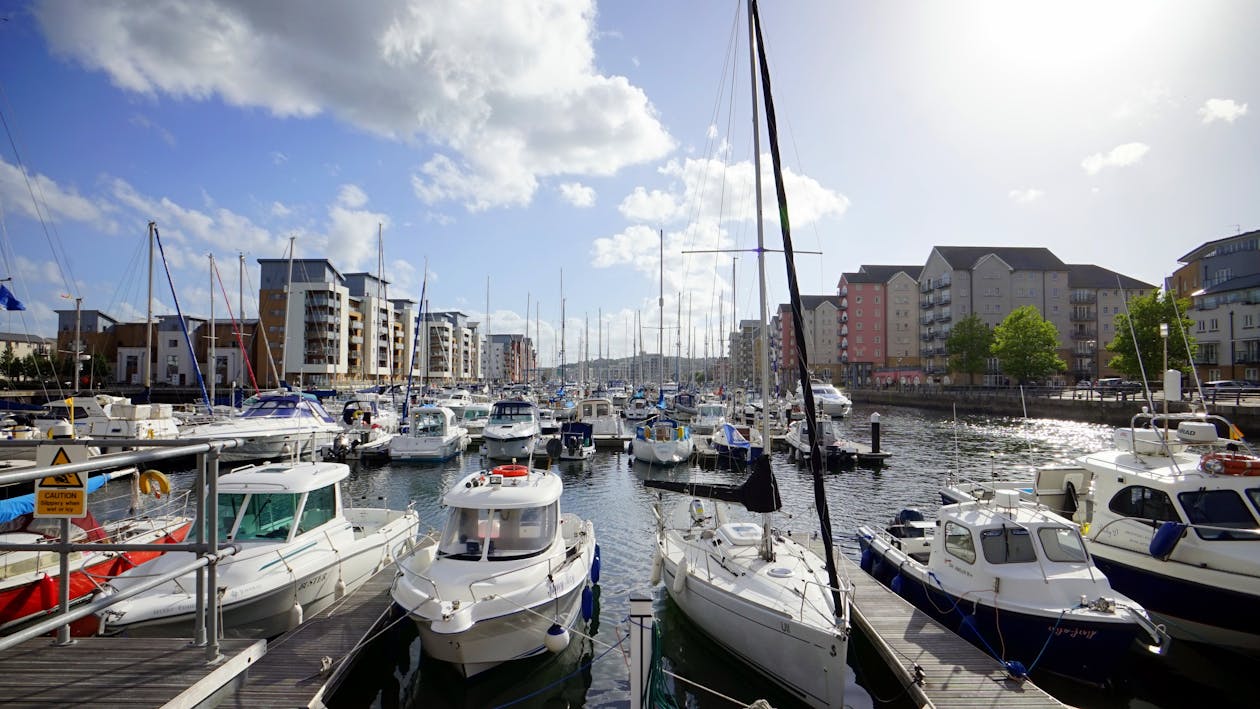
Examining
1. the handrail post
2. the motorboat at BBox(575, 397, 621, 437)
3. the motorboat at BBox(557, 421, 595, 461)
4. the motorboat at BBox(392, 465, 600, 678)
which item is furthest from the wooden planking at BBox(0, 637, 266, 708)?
the motorboat at BBox(575, 397, 621, 437)

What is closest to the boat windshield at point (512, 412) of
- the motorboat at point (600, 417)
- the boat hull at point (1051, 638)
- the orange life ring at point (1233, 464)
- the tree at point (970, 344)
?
the motorboat at point (600, 417)

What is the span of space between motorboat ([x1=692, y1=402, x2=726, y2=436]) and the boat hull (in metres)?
32.1

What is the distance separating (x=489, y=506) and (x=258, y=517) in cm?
466

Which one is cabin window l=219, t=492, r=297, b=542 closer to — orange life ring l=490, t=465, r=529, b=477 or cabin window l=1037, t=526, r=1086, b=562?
orange life ring l=490, t=465, r=529, b=477

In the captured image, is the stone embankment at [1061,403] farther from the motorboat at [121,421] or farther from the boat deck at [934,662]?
the motorboat at [121,421]

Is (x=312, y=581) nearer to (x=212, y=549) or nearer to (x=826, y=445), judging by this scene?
(x=212, y=549)

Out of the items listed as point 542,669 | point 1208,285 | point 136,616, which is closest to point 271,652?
point 136,616

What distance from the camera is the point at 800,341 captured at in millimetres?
9812

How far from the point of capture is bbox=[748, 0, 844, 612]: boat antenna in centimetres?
906

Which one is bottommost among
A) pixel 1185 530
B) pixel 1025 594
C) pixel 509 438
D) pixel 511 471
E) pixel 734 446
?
pixel 734 446

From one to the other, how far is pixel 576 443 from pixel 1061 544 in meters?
27.4

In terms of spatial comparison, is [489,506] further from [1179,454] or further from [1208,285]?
[1208,285]

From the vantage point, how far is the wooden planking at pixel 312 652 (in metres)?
7.95

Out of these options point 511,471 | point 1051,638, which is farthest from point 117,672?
point 1051,638
